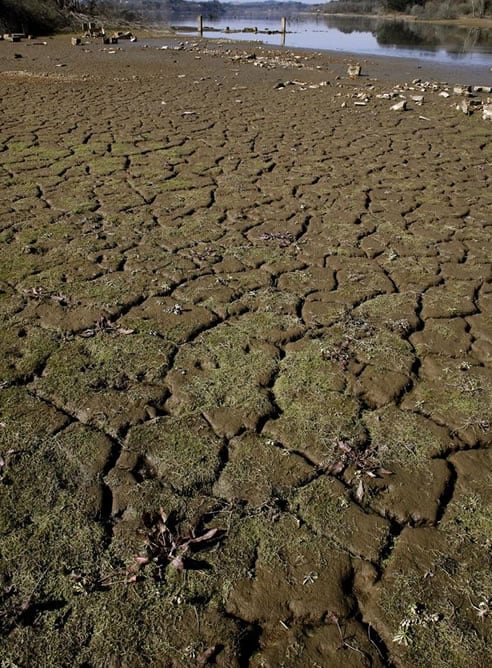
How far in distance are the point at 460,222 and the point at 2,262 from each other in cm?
405

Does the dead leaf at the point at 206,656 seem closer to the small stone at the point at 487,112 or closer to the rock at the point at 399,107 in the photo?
the small stone at the point at 487,112

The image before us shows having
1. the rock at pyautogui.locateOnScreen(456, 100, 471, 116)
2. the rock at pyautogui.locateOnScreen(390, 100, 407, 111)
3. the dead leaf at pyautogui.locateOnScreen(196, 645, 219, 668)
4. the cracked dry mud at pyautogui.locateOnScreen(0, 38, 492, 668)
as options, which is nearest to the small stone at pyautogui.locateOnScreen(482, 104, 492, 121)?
the rock at pyautogui.locateOnScreen(456, 100, 471, 116)

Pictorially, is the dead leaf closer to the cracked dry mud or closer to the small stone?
the cracked dry mud

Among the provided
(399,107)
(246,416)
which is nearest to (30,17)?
(399,107)

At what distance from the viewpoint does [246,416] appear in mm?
2648

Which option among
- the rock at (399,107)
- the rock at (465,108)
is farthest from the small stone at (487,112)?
the rock at (399,107)

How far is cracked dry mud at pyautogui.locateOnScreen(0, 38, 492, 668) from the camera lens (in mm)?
1781

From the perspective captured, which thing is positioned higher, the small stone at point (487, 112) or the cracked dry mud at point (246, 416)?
the small stone at point (487, 112)

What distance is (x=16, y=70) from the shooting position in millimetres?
14570

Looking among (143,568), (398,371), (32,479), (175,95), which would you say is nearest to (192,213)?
(398,371)

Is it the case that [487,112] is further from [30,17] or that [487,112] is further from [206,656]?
[30,17]

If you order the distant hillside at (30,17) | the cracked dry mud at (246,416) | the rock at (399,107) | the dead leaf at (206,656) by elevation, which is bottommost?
the dead leaf at (206,656)

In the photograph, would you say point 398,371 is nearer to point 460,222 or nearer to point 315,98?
point 460,222

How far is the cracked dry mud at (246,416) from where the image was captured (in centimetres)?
178
